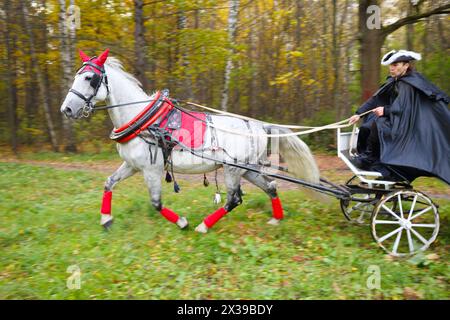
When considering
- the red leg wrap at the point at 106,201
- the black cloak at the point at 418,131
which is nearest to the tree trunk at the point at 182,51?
the red leg wrap at the point at 106,201

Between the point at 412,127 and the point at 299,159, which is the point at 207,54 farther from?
the point at 412,127

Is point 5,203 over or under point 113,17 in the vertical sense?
under

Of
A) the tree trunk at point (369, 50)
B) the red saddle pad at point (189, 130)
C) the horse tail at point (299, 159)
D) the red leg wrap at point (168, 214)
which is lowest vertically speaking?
the red leg wrap at point (168, 214)

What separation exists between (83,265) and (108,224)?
98 centimetres

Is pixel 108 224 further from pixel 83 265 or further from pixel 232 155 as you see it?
pixel 232 155

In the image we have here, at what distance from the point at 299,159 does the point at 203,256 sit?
1.85 m

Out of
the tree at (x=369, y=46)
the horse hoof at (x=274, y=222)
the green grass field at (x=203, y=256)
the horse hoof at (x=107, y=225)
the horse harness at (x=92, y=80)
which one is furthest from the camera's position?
the tree at (x=369, y=46)

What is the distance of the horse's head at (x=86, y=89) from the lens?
14.4ft

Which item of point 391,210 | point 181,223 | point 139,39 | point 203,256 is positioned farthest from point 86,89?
point 139,39

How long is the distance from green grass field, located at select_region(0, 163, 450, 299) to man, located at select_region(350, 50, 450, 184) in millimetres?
1019

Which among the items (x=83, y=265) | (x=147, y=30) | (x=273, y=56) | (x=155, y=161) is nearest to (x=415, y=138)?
(x=155, y=161)

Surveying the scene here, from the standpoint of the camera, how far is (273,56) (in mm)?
14758

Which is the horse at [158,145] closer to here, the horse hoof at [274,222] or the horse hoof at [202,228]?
the horse hoof at [202,228]

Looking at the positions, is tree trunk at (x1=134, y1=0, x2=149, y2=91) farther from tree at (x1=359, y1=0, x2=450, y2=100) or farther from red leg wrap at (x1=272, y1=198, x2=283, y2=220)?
red leg wrap at (x1=272, y1=198, x2=283, y2=220)
